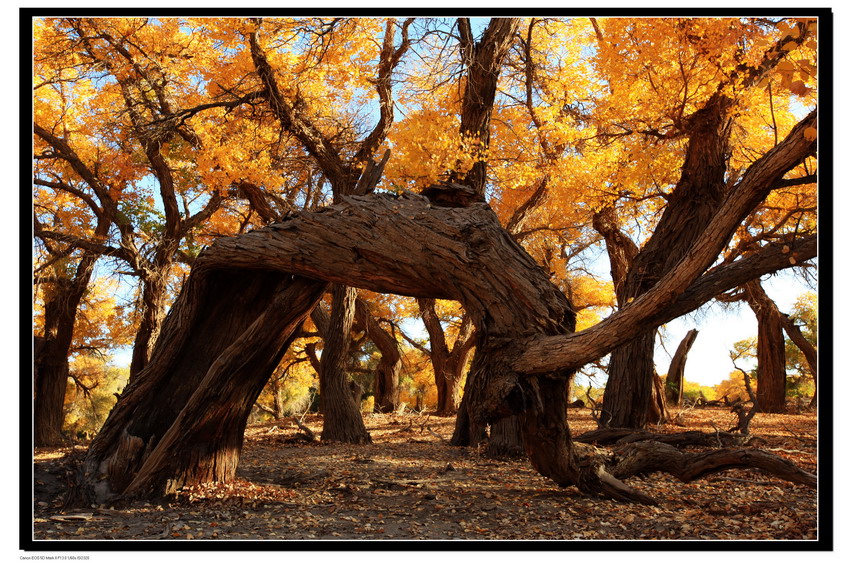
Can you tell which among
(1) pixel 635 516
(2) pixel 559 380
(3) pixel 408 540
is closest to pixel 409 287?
(2) pixel 559 380

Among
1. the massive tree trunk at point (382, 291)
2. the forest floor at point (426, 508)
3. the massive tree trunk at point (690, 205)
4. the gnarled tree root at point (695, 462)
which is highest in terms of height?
the massive tree trunk at point (690, 205)

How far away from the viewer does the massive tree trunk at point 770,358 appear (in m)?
16.0

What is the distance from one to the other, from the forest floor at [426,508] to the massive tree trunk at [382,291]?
1.22ft

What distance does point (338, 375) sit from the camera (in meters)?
11.2

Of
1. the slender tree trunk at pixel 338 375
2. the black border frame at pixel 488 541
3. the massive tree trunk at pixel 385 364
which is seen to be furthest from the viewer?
the massive tree trunk at pixel 385 364

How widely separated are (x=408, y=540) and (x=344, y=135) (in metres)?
8.76

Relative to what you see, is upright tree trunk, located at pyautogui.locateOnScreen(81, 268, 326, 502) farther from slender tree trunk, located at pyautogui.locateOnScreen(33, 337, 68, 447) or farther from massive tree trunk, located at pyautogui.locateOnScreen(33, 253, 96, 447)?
slender tree trunk, located at pyautogui.locateOnScreen(33, 337, 68, 447)

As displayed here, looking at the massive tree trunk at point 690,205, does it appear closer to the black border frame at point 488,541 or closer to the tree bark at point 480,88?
the tree bark at point 480,88

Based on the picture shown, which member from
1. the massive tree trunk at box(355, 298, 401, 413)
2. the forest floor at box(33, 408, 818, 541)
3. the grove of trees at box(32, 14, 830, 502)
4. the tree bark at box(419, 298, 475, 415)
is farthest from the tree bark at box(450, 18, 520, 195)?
the massive tree trunk at box(355, 298, 401, 413)

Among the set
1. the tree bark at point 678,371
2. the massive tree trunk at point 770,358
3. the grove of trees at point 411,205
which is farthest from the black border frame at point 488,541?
the massive tree trunk at point 770,358

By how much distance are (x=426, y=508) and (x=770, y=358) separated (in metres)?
13.9

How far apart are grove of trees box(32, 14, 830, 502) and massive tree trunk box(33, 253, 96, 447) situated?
48 millimetres

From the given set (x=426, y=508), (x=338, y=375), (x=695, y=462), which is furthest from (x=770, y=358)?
(x=426, y=508)

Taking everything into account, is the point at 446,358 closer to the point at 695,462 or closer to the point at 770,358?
the point at 770,358
